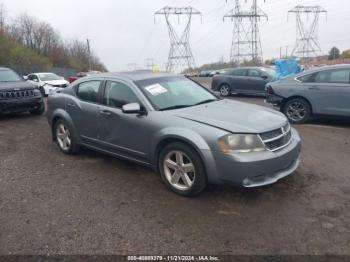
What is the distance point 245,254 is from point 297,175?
7.01ft

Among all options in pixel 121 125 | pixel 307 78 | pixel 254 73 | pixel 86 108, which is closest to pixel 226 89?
pixel 254 73

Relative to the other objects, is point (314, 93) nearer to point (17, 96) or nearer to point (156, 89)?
point (156, 89)

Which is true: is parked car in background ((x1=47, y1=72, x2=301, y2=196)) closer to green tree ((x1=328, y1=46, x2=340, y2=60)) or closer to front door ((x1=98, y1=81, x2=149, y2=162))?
front door ((x1=98, y1=81, x2=149, y2=162))

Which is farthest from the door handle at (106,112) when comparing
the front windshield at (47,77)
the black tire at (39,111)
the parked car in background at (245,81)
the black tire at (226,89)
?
the front windshield at (47,77)

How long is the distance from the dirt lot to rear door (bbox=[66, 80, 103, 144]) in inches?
21.8

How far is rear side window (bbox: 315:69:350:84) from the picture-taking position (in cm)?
757

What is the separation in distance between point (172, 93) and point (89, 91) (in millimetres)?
1527

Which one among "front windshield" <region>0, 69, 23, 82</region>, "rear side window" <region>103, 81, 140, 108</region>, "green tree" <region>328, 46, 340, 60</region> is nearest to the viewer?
"rear side window" <region>103, 81, 140, 108</region>

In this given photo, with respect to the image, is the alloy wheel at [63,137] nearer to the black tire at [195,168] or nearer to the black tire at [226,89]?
the black tire at [195,168]

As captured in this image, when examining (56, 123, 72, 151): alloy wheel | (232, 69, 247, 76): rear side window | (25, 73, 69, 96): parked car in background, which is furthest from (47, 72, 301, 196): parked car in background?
(25, 73, 69, 96): parked car in background

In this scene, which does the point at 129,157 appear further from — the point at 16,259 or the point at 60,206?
the point at 16,259

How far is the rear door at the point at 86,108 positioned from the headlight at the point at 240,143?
2319 mm

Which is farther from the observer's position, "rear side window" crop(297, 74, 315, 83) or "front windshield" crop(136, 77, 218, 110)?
"rear side window" crop(297, 74, 315, 83)

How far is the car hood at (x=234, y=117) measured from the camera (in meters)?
3.79
